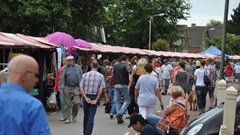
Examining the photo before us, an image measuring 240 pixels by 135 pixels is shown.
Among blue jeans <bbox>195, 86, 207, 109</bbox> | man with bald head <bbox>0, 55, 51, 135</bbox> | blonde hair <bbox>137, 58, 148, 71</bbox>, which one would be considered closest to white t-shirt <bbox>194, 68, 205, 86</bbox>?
blue jeans <bbox>195, 86, 207, 109</bbox>

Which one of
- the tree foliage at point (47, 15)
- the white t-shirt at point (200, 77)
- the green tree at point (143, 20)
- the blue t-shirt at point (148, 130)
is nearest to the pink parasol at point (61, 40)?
the white t-shirt at point (200, 77)

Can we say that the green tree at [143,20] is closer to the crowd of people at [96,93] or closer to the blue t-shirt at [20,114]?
the crowd of people at [96,93]

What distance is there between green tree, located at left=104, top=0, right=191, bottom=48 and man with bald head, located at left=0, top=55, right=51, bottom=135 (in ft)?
200

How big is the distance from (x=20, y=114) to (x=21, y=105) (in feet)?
0.20

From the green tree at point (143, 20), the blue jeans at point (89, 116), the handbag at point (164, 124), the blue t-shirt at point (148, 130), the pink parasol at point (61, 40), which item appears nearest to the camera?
the blue t-shirt at point (148, 130)

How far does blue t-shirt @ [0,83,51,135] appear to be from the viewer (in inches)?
122

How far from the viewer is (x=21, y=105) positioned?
A: 10.2 ft

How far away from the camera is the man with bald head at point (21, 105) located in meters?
3.10

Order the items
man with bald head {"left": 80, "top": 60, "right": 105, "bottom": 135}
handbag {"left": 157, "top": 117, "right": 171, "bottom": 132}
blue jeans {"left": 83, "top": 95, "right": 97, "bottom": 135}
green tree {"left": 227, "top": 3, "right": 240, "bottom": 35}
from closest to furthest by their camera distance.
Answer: handbag {"left": 157, "top": 117, "right": 171, "bottom": 132} < blue jeans {"left": 83, "top": 95, "right": 97, "bottom": 135} < man with bald head {"left": 80, "top": 60, "right": 105, "bottom": 135} < green tree {"left": 227, "top": 3, "right": 240, "bottom": 35}

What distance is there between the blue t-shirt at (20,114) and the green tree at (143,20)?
6107 cm

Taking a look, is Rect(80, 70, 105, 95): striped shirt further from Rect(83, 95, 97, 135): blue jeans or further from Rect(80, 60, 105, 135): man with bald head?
Rect(83, 95, 97, 135): blue jeans

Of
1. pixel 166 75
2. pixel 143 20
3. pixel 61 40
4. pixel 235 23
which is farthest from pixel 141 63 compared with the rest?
pixel 235 23

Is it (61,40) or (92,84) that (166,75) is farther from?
(92,84)

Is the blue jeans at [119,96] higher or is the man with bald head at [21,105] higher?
the man with bald head at [21,105]
